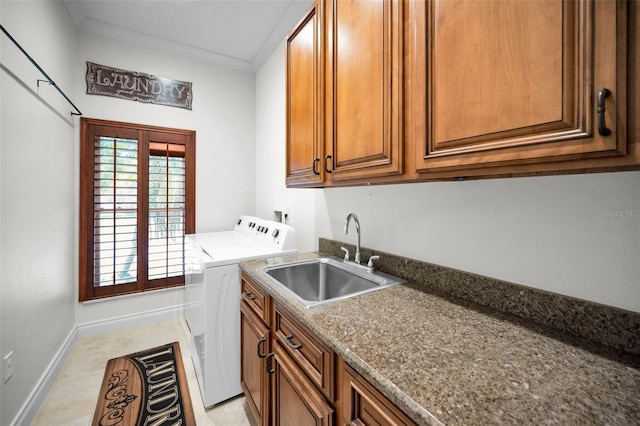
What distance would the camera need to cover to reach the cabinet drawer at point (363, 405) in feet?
1.96

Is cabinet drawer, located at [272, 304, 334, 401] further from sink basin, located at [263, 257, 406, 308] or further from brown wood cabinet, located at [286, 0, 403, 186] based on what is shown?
brown wood cabinet, located at [286, 0, 403, 186]

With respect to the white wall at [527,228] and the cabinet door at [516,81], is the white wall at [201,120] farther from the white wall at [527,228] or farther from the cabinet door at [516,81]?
the cabinet door at [516,81]

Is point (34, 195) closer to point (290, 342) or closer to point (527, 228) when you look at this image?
point (290, 342)

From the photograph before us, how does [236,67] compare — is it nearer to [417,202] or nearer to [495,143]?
[417,202]

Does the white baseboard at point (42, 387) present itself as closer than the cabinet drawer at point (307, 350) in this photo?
No

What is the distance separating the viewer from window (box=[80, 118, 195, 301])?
245cm

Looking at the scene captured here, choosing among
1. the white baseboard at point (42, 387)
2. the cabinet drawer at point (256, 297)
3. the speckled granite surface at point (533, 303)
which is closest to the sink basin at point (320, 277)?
the cabinet drawer at point (256, 297)

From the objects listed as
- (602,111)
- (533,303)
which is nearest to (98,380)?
(533,303)

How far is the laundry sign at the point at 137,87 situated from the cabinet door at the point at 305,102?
1.74 m

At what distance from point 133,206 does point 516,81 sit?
303cm

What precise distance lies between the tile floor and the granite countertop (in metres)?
1.23

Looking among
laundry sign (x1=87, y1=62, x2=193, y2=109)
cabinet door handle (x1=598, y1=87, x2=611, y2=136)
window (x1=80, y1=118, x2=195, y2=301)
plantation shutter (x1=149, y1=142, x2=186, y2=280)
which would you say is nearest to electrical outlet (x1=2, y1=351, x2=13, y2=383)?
window (x1=80, y1=118, x2=195, y2=301)

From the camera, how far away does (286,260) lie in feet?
5.54

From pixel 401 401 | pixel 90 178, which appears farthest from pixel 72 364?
pixel 401 401
